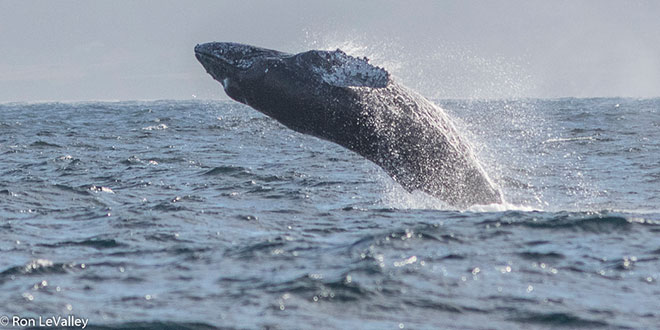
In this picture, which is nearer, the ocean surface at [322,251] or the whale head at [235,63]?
the ocean surface at [322,251]

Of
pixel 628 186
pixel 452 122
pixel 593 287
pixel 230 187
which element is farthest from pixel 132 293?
pixel 628 186

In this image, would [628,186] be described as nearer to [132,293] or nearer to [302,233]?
[302,233]

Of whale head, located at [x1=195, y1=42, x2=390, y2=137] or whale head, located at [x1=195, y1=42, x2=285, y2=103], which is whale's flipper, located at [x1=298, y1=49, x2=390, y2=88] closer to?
whale head, located at [x1=195, y1=42, x2=390, y2=137]

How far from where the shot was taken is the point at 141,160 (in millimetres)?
22297

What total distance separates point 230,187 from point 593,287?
9.38 metres

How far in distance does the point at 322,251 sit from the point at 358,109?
2.44 m

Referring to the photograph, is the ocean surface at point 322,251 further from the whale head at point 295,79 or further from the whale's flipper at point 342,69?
the whale's flipper at point 342,69

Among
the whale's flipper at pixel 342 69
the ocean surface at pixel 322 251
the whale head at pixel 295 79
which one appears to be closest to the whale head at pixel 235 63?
the whale head at pixel 295 79

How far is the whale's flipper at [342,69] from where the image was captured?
1090 cm

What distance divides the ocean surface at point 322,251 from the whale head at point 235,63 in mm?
1798

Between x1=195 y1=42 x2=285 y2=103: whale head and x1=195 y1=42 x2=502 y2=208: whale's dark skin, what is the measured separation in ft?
0.04

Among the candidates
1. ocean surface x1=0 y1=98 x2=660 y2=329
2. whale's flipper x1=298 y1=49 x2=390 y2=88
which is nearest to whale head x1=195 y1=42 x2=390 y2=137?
whale's flipper x1=298 y1=49 x2=390 y2=88

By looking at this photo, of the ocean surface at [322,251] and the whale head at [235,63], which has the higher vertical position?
the whale head at [235,63]

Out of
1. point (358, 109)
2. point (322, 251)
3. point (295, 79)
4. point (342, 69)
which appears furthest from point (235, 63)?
point (322, 251)
